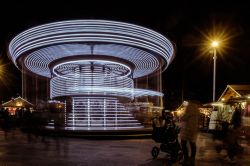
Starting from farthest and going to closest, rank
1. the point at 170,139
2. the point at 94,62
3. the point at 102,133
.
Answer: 1. the point at 94,62
2. the point at 102,133
3. the point at 170,139


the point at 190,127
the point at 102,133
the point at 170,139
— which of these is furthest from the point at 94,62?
the point at 190,127

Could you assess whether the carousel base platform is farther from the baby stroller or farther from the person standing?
the person standing

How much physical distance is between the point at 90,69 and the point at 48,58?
278cm

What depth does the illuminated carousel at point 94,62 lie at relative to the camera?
59.4 ft

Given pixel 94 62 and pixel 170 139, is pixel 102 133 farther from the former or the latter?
pixel 170 139

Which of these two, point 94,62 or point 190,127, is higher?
point 94,62

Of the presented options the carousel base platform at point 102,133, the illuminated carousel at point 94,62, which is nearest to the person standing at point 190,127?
the illuminated carousel at point 94,62

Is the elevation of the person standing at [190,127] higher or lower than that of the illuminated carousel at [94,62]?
lower

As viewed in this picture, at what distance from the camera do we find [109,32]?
1788 centimetres

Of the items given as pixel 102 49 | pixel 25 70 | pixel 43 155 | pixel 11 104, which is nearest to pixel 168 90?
pixel 11 104

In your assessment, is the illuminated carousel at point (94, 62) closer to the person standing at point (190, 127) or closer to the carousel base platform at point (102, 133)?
the carousel base platform at point (102, 133)

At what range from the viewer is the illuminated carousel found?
18094mm

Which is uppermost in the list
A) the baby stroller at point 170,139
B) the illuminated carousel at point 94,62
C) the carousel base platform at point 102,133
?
the illuminated carousel at point 94,62

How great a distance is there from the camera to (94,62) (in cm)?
2266
